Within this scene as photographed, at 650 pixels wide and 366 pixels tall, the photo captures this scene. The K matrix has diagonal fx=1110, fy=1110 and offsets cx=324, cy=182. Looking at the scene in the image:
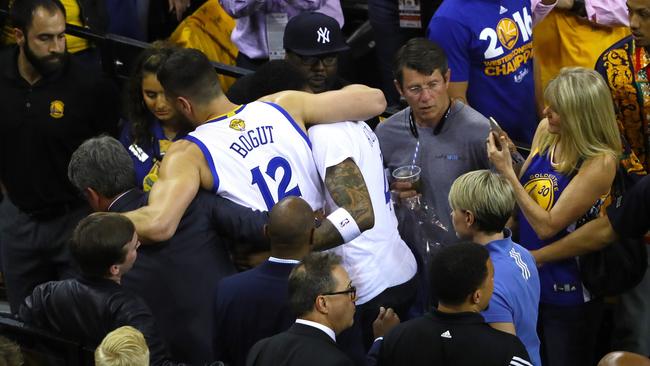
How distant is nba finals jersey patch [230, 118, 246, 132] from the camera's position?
5.00m

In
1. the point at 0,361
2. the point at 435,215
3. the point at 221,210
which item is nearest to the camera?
the point at 0,361

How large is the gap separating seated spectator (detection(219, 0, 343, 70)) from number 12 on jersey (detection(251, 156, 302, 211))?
1.96m

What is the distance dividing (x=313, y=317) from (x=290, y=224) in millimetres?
456

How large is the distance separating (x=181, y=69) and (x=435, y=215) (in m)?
1.48

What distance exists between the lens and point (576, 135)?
5.12 metres

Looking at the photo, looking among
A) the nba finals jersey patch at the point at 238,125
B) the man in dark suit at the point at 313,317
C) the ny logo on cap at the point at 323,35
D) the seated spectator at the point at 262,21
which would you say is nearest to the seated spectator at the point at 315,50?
the ny logo on cap at the point at 323,35

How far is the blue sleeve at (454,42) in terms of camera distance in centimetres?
605

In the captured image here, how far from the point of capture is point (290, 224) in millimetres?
4375

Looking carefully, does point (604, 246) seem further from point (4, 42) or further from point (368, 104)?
point (4, 42)

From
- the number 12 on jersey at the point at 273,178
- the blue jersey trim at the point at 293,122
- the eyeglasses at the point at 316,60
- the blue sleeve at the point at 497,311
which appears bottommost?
the blue sleeve at the point at 497,311

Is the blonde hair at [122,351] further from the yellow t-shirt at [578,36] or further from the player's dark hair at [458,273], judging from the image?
the yellow t-shirt at [578,36]

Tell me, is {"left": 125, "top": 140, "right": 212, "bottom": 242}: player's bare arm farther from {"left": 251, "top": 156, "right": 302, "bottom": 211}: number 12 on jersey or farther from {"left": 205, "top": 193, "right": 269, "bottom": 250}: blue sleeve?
{"left": 251, "top": 156, "right": 302, "bottom": 211}: number 12 on jersey

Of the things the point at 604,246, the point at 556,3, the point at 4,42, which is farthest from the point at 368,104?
the point at 4,42

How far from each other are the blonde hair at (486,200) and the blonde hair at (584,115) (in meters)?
0.55
